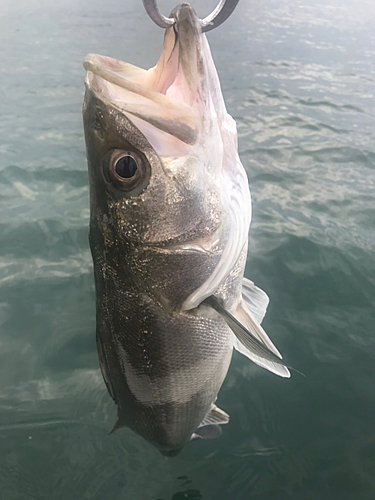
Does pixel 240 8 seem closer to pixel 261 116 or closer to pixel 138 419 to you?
pixel 261 116

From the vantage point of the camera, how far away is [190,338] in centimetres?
186

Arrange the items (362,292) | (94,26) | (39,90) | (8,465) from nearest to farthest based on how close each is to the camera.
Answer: (8,465) → (362,292) → (39,90) → (94,26)

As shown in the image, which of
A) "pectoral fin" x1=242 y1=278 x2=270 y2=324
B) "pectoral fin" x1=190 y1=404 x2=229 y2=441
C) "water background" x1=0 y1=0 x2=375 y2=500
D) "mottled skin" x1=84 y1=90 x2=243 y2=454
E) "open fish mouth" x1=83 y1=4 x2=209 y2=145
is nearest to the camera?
"open fish mouth" x1=83 y1=4 x2=209 y2=145

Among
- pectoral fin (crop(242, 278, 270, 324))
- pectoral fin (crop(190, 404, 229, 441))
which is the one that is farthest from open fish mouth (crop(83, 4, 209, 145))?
pectoral fin (crop(190, 404, 229, 441))

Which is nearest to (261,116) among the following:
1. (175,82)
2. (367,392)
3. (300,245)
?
(300,245)

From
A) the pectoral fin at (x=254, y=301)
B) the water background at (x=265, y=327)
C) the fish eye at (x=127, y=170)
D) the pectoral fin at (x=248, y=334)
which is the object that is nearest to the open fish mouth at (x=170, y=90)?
the fish eye at (x=127, y=170)

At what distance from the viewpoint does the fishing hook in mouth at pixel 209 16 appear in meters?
1.28

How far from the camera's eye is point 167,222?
1572mm

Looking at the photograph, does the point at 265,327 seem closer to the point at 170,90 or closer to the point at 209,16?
the point at 170,90

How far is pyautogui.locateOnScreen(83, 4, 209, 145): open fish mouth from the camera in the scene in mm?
1439

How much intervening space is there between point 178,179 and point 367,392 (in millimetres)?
2507

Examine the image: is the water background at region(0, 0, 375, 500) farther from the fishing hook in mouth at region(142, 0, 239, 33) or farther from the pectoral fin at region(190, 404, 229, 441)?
the fishing hook in mouth at region(142, 0, 239, 33)

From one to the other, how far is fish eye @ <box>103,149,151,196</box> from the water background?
2.08 meters

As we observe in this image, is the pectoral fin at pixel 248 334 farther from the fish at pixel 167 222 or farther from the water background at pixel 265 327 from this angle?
the water background at pixel 265 327
